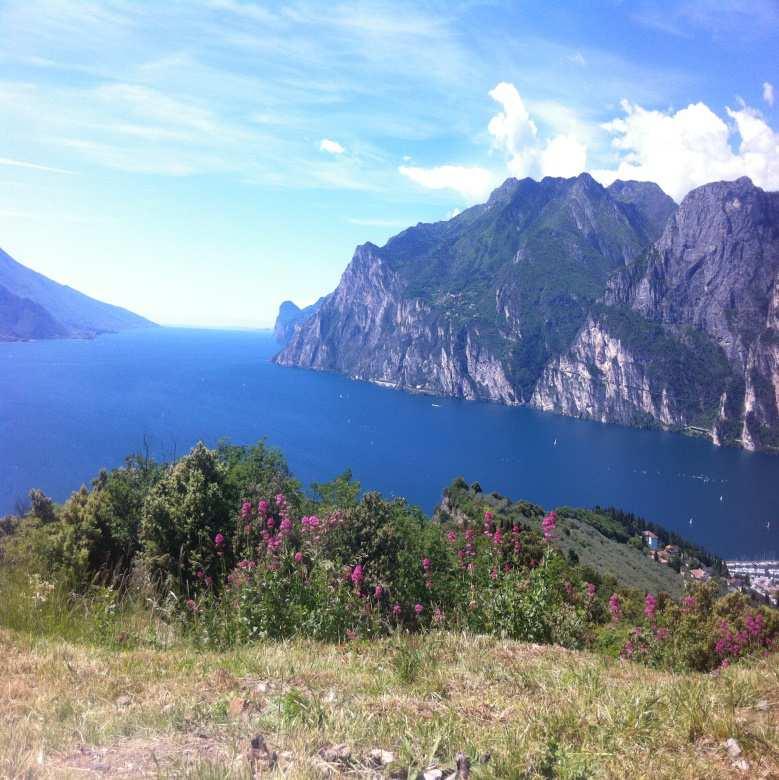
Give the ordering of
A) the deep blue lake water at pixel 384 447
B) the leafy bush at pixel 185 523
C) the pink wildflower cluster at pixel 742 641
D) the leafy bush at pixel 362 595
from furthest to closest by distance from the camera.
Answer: the deep blue lake water at pixel 384 447 < the leafy bush at pixel 185 523 < the pink wildflower cluster at pixel 742 641 < the leafy bush at pixel 362 595

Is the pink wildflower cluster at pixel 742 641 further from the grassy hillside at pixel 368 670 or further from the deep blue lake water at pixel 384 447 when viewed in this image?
the deep blue lake water at pixel 384 447

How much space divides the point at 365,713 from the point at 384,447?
105436 mm

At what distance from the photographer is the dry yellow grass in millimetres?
2682

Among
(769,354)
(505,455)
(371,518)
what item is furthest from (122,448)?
(769,354)

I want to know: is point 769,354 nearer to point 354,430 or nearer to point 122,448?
point 354,430

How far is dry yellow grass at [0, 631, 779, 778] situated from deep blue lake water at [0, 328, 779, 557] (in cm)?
5941

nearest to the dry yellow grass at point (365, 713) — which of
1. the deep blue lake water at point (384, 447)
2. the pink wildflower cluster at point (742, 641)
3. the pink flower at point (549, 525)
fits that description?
the pink flower at point (549, 525)

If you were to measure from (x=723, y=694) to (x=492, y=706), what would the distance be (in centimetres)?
158

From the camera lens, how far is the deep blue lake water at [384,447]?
78.8m

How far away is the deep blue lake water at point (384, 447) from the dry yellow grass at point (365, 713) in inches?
2339

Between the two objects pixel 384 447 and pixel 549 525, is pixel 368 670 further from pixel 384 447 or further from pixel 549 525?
pixel 384 447

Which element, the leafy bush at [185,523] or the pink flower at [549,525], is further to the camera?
the leafy bush at [185,523]

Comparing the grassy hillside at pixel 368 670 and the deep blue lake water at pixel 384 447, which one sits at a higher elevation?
the grassy hillside at pixel 368 670

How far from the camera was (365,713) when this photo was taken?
10.6 feet
